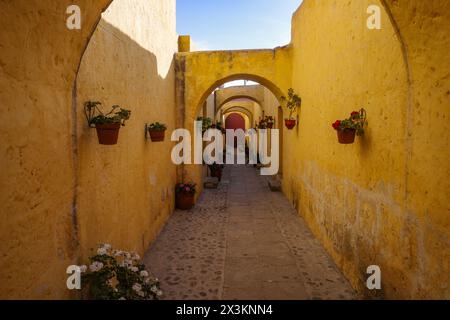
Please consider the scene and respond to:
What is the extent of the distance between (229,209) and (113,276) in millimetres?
5545

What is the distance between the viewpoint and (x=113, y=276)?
289cm

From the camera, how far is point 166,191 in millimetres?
7258

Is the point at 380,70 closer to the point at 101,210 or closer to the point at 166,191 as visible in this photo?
the point at 101,210

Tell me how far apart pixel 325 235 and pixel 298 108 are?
11.0 feet

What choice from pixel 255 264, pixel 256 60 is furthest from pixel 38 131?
pixel 256 60

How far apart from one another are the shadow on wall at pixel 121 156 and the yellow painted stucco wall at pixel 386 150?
2850 mm

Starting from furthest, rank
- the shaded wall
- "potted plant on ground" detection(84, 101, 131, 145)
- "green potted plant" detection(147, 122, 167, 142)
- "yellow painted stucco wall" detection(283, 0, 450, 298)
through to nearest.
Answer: "green potted plant" detection(147, 122, 167, 142)
"potted plant on ground" detection(84, 101, 131, 145)
"yellow painted stucco wall" detection(283, 0, 450, 298)
the shaded wall

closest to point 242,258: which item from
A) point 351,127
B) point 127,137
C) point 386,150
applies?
point 127,137

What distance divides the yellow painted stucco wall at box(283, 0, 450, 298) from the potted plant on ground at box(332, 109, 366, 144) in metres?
0.12

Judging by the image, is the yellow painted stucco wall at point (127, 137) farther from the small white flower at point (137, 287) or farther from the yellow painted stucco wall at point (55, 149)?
the small white flower at point (137, 287)

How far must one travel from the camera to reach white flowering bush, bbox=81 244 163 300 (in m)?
2.71

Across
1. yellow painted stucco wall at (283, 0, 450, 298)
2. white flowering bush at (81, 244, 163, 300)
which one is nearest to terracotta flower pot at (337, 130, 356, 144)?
yellow painted stucco wall at (283, 0, 450, 298)

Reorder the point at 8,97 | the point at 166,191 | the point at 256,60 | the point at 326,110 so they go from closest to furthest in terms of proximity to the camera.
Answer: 1. the point at 8,97
2. the point at 326,110
3. the point at 166,191
4. the point at 256,60

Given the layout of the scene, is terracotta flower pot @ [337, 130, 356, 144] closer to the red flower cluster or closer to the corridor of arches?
the corridor of arches
